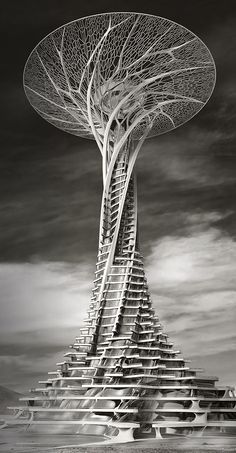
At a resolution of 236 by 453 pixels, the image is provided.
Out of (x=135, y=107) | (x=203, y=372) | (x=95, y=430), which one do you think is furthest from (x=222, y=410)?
(x=135, y=107)

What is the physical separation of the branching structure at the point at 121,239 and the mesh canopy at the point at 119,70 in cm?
7

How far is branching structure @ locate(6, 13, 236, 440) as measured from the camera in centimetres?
2936

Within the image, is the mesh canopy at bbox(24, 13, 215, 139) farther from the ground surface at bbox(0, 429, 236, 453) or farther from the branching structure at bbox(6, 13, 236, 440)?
the ground surface at bbox(0, 429, 236, 453)

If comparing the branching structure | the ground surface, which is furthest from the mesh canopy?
the ground surface

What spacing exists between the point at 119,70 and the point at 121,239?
10.4 meters

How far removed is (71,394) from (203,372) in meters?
7.59

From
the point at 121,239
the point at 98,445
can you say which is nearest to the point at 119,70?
the point at 121,239

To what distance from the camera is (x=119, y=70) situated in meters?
35.2

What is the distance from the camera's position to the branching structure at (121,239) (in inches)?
1156

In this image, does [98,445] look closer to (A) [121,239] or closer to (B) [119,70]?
(A) [121,239]

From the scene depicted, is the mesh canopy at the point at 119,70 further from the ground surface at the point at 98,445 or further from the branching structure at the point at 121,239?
the ground surface at the point at 98,445

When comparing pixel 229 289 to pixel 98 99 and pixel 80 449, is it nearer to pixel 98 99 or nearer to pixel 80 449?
pixel 98 99

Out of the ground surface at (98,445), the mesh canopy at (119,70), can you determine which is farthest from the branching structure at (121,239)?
the ground surface at (98,445)

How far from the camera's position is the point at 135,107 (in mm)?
37594
